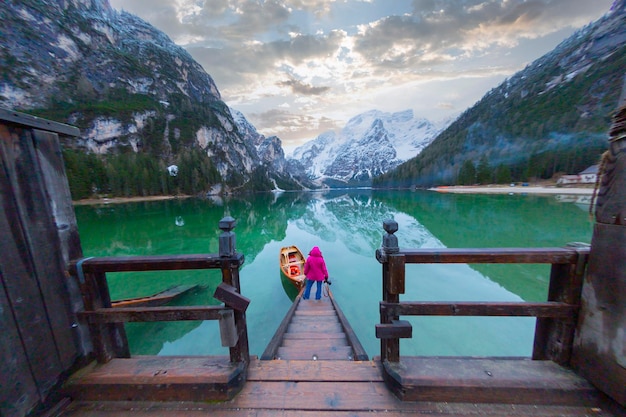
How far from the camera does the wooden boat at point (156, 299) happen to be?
750 centimetres

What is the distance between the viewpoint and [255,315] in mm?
9086

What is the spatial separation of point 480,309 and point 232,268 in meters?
3.00

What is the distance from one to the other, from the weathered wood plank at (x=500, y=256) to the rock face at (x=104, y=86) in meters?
102

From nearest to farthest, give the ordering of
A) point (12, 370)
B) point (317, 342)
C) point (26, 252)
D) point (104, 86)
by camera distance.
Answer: point (12, 370) → point (26, 252) → point (317, 342) → point (104, 86)

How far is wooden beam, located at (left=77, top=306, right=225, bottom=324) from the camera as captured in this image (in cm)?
276

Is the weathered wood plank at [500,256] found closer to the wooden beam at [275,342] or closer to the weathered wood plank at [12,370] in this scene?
the wooden beam at [275,342]

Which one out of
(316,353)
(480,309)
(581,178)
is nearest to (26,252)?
(316,353)

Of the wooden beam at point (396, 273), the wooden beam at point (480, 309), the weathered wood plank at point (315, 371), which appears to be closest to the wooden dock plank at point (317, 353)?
the weathered wood plank at point (315, 371)

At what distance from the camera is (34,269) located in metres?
2.44

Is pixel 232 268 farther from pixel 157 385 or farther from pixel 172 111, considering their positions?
pixel 172 111

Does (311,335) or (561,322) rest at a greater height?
(561,322)

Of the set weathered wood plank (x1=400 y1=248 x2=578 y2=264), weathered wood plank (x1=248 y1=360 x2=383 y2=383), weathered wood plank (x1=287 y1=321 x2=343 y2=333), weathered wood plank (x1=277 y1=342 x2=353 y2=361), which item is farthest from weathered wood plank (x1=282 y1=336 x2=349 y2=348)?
weathered wood plank (x1=400 y1=248 x2=578 y2=264)

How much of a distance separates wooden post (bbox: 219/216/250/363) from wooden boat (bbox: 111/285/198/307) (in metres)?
6.72

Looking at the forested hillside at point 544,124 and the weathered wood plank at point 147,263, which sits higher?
the forested hillside at point 544,124
